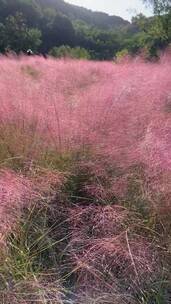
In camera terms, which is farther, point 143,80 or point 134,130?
point 143,80

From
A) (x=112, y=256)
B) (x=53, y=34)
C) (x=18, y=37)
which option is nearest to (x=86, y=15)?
(x=53, y=34)

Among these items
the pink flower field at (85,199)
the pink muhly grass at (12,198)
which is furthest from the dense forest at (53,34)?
the pink muhly grass at (12,198)

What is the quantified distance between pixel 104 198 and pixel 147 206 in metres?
0.23

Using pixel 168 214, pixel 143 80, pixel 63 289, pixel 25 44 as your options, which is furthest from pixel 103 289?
pixel 25 44

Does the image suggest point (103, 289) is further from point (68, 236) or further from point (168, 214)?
point (168, 214)

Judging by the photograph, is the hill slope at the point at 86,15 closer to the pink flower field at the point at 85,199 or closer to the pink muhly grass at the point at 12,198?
the pink flower field at the point at 85,199

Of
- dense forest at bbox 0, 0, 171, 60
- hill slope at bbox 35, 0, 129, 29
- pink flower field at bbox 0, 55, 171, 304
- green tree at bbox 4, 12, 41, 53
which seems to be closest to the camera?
pink flower field at bbox 0, 55, 171, 304

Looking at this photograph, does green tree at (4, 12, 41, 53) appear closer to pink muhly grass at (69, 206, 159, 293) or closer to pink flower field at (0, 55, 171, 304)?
pink flower field at (0, 55, 171, 304)

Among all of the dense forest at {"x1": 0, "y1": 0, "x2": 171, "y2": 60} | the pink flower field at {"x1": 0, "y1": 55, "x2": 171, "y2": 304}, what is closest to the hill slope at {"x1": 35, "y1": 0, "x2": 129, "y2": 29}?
the dense forest at {"x1": 0, "y1": 0, "x2": 171, "y2": 60}

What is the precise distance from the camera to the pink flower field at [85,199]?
6.11 ft

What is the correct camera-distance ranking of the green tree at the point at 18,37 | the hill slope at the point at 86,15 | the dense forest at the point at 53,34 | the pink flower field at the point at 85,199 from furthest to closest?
1. the hill slope at the point at 86,15
2. the green tree at the point at 18,37
3. the dense forest at the point at 53,34
4. the pink flower field at the point at 85,199

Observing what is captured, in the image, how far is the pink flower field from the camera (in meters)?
1.86

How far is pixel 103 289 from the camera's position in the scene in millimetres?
1841

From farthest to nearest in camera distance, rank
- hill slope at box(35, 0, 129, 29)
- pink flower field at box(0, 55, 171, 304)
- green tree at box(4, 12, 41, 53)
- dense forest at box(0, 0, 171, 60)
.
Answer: hill slope at box(35, 0, 129, 29)
green tree at box(4, 12, 41, 53)
dense forest at box(0, 0, 171, 60)
pink flower field at box(0, 55, 171, 304)
